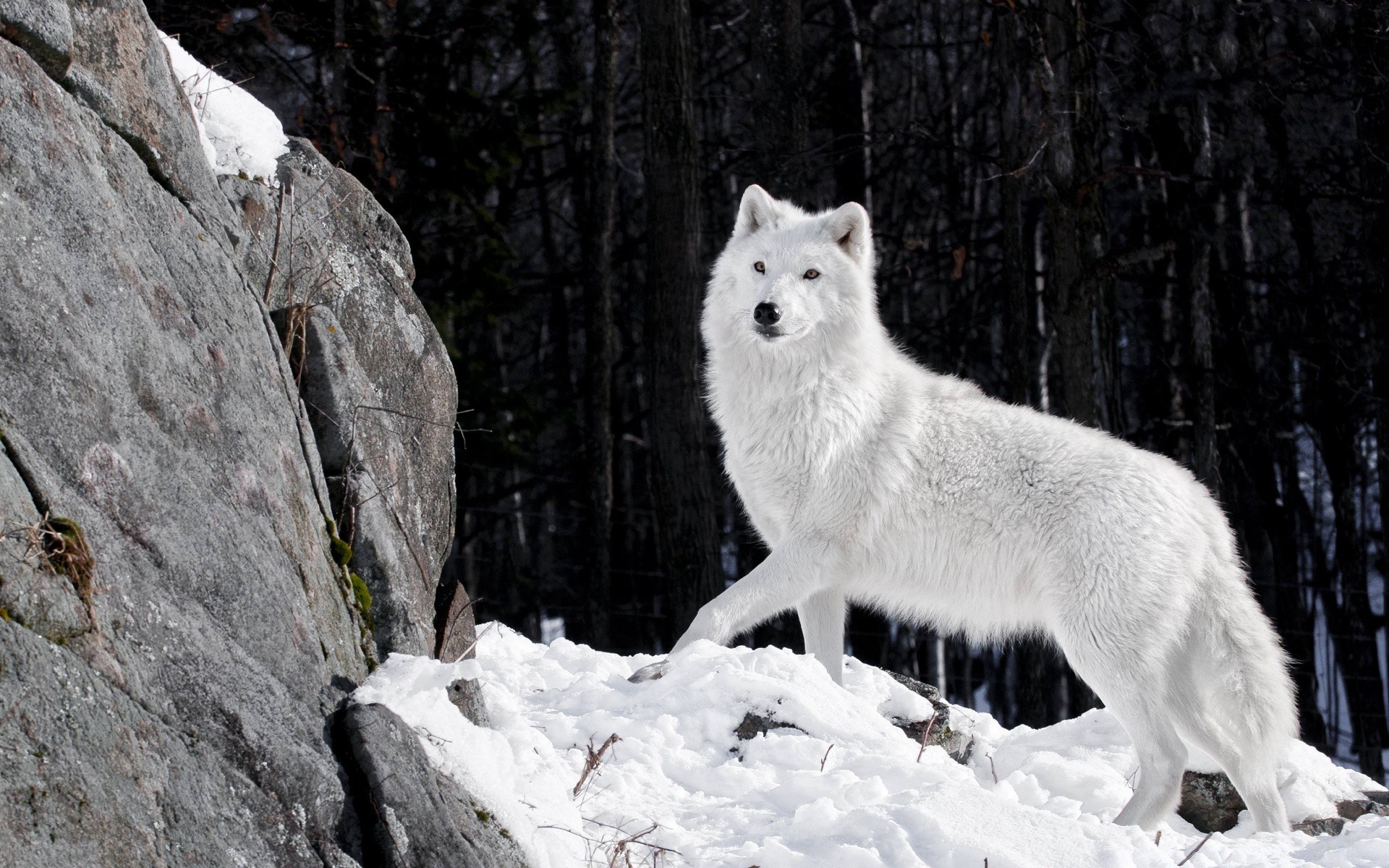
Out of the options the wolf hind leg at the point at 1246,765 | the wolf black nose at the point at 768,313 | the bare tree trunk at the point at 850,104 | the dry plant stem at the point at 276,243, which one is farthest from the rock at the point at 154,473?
the bare tree trunk at the point at 850,104

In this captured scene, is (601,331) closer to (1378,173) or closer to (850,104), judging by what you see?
(850,104)

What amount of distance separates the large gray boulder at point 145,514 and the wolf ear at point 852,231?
2.83 meters

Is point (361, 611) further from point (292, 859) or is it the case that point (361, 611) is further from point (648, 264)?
point (648, 264)

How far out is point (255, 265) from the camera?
4.21 m

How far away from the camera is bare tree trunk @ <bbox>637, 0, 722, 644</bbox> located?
32.5 feet

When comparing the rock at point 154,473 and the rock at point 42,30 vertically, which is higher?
the rock at point 42,30

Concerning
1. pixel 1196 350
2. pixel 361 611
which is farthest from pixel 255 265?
pixel 1196 350

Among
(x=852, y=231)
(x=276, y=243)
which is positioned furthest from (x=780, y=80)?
(x=276, y=243)

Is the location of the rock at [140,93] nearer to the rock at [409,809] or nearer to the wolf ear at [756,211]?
the rock at [409,809]

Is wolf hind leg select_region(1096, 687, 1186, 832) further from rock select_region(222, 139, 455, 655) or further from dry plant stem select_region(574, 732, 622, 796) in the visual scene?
rock select_region(222, 139, 455, 655)

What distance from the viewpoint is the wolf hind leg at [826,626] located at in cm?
554

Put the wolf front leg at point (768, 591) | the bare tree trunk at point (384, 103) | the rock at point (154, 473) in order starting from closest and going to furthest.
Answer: the rock at point (154, 473), the wolf front leg at point (768, 591), the bare tree trunk at point (384, 103)

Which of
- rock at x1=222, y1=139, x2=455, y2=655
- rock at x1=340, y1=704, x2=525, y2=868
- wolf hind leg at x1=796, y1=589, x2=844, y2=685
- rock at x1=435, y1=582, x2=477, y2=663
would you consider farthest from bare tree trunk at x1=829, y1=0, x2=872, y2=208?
rock at x1=340, y1=704, x2=525, y2=868

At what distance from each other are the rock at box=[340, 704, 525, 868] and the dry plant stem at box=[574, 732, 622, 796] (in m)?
0.60
